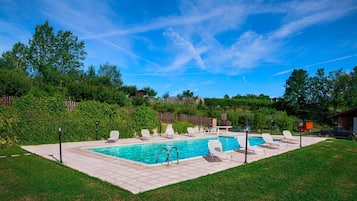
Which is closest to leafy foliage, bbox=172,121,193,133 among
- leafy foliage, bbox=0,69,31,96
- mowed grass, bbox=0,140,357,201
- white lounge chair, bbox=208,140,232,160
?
white lounge chair, bbox=208,140,232,160

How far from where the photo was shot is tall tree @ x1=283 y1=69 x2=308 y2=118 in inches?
1481

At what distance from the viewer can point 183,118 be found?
842 inches

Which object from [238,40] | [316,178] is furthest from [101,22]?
[316,178]

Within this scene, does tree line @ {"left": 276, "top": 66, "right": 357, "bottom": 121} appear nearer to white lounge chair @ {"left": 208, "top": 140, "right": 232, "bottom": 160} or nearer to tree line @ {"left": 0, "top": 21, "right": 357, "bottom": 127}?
tree line @ {"left": 0, "top": 21, "right": 357, "bottom": 127}

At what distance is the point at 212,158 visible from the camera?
909 cm

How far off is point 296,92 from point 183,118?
2534cm

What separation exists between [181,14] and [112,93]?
778cm

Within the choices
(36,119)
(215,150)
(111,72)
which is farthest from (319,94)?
(36,119)

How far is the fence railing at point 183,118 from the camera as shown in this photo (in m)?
19.4

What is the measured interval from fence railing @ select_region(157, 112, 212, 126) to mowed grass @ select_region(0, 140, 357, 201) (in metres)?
12.0

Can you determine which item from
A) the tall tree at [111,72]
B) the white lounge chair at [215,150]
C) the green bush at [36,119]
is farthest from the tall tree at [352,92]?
the tall tree at [111,72]

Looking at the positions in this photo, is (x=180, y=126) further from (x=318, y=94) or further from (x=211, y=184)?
(x=318, y=94)

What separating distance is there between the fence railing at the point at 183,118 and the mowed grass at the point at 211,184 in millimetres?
11999

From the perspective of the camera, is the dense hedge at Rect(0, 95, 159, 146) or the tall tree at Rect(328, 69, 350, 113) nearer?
the dense hedge at Rect(0, 95, 159, 146)
